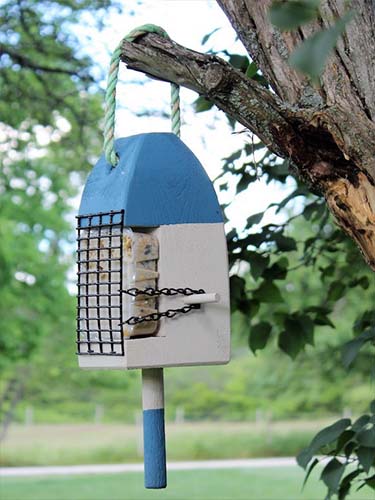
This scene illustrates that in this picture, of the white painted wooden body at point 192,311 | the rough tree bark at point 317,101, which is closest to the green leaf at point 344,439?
the white painted wooden body at point 192,311

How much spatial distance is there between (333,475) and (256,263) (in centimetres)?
51

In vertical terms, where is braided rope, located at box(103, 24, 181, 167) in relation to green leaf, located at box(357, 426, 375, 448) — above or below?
above

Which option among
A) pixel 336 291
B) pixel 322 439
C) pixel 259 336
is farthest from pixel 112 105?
pixel 336 291

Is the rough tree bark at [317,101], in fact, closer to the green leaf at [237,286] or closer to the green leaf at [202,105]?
the green leaf at [202,105]

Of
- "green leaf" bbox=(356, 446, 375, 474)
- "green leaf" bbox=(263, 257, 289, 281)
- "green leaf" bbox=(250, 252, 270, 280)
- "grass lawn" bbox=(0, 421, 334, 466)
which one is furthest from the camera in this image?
"grass lawn" bbox=(0, 421, 334, 466)

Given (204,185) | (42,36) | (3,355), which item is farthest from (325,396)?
(204,185)

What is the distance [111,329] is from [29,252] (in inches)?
406

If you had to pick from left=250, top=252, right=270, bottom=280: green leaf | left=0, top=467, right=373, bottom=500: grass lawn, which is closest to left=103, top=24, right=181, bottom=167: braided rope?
left=250, top=252, right=270, bottom=280: green leaf

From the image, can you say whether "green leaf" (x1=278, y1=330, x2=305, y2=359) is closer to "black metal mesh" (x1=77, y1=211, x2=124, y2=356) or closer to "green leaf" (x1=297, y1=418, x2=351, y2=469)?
"green leaf" (x1=297, y1=418, x2=351, y2=469)

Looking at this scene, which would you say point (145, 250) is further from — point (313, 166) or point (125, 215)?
point (313, 166)

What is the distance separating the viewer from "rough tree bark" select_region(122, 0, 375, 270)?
110cm

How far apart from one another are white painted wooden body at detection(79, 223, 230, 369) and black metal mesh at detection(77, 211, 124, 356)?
0.03m

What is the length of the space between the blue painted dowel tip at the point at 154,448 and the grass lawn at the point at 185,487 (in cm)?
620

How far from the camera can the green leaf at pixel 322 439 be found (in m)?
1.87
